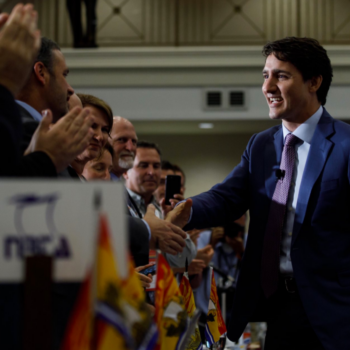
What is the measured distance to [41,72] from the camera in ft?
5.48

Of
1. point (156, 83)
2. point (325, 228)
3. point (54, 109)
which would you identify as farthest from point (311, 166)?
point (156, 83)

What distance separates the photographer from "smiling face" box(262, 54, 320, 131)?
212 cm

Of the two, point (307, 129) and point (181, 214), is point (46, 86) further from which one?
point (307, 129)

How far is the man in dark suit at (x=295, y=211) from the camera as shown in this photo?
191cm

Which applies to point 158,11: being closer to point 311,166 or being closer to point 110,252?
point 311,166

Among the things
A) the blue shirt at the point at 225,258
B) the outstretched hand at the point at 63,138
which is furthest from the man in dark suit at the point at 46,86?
the blue shirt at the point at 225,258

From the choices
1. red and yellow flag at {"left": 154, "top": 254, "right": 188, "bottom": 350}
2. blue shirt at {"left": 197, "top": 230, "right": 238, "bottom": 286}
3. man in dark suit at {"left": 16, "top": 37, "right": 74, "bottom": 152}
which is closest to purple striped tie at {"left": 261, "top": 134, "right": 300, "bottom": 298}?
red and yellow flag at {"left": 154, "top": 254, "right": 188, "bottom": 350}

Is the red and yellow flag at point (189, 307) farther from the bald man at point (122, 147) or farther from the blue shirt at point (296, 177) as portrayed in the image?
the bald man at point (122, 147)

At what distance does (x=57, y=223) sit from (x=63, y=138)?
1.17 feet

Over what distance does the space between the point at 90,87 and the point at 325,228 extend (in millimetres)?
5830

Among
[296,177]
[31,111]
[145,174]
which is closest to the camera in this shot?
[31,111]

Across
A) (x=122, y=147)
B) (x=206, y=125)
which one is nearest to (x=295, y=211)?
(x=122, y=147)

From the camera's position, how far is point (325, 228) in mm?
1938

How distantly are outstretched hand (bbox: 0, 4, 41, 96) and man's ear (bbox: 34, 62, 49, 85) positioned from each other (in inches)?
14.9
